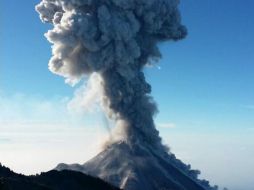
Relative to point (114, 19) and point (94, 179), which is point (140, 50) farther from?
point (94, 179)

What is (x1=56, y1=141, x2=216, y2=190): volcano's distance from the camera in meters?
123

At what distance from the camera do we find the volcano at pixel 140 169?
404 feet

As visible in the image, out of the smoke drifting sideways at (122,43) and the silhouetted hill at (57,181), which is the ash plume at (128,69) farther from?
the silhouetted hill at (57,181)

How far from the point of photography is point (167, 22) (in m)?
123

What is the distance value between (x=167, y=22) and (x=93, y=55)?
20.2m

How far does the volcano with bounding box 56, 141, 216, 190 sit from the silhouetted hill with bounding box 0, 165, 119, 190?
2643 inches

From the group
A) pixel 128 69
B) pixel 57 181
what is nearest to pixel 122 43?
pixel 128 69

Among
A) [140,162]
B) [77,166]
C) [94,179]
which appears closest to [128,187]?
[140,162]

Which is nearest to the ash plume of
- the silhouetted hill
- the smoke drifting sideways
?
the smoke drifting sideways

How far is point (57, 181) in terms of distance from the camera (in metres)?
52.8

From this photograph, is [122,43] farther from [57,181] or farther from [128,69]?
[57,181]

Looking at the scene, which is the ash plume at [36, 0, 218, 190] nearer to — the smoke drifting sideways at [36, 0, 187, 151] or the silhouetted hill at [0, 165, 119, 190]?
the smoke drifting sideways at [36, 0, 187, 151]

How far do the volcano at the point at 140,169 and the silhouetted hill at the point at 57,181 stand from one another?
220ft

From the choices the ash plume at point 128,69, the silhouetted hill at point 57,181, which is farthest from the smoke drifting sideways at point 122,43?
the silhouetted hill at point 57,181
